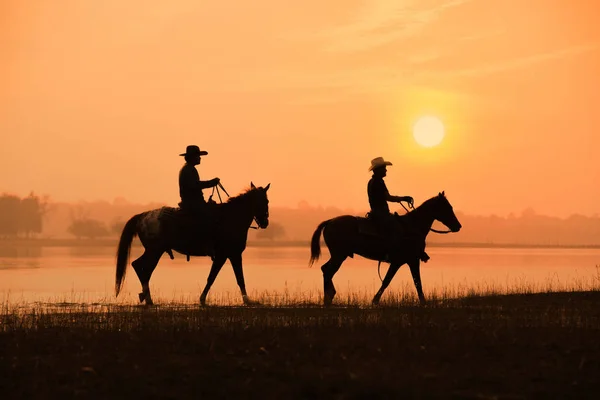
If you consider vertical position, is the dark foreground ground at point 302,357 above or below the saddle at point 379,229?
below

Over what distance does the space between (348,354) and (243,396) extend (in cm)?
246

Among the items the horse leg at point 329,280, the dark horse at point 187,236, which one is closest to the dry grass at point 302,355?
the horse leg at point 329,280

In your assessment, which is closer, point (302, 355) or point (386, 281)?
point (302, 355)

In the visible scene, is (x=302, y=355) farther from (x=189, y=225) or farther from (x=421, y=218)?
(x=421, y=218)

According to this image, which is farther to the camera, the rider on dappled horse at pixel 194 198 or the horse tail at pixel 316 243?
→ the horse tail at pixel 316 243

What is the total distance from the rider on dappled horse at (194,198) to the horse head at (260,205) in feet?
3.83

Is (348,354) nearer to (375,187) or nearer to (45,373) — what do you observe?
(45,373)

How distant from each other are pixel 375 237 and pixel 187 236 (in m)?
4.26

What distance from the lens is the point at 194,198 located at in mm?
20922

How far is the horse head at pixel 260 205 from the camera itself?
2180 cm

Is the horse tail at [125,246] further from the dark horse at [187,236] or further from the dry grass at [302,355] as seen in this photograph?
the dry grass at [302,355]

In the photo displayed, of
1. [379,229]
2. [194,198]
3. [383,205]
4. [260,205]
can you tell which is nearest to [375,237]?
[379,229]

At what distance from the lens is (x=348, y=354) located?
1159cm

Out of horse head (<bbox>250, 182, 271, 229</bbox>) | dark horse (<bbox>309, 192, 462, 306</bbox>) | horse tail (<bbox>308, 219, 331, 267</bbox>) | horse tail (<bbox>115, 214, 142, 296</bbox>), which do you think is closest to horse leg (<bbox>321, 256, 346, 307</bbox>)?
dark horse (<bbox>309, 192, 462, 306</bbox>)
